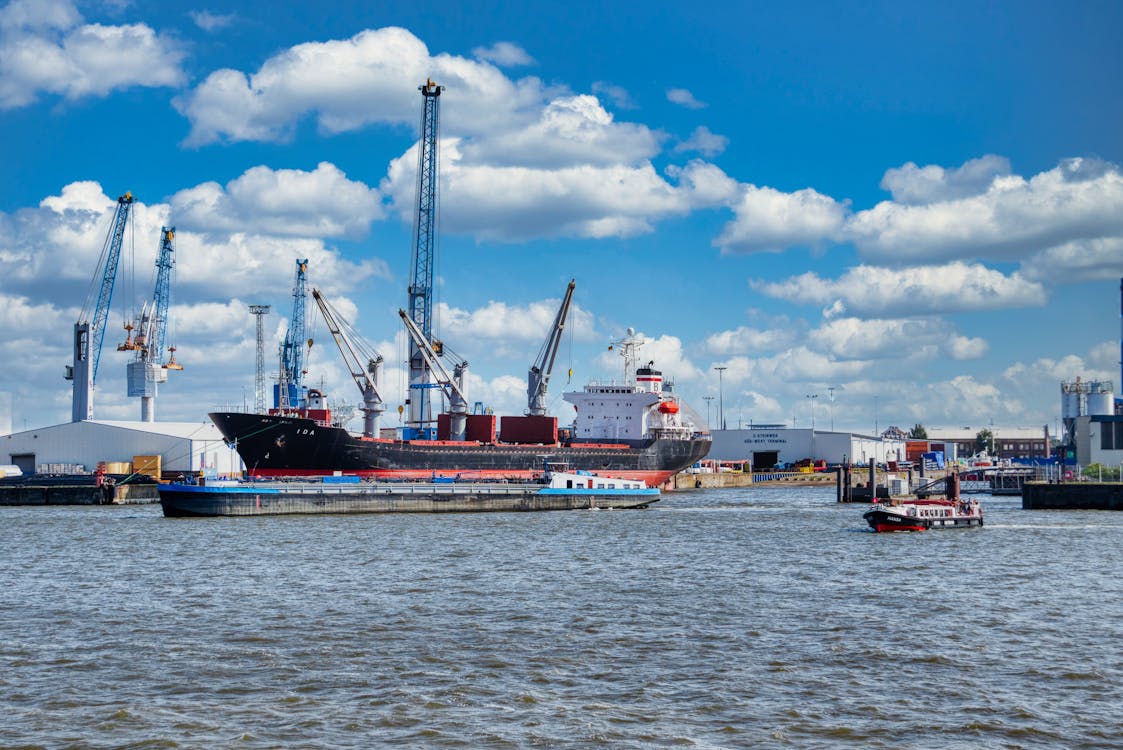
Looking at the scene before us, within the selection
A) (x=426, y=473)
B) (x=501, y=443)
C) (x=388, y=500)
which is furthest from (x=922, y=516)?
(x=501, y=443)

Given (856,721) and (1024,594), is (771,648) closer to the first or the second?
(856,721)

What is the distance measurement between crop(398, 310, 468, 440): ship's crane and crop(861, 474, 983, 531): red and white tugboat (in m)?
43.3

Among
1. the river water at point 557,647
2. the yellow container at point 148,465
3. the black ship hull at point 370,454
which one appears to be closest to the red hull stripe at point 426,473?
the black ship hull at point 370,454

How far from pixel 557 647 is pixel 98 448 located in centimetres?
8855

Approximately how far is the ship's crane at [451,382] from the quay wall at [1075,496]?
43967mm

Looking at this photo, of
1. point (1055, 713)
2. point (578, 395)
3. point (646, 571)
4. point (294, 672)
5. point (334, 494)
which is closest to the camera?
point (1055, 713)

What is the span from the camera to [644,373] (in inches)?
4178

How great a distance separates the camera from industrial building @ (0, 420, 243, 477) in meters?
100

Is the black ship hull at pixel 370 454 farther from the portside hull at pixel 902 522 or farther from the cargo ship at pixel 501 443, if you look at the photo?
the portside hull at pixel 902 522

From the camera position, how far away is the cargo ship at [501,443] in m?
73.3

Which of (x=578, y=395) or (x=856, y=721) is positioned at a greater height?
(x=578, y=395)

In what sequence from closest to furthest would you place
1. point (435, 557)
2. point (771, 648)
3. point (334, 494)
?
point (771, 648), point (435, 557), point (334, 494)

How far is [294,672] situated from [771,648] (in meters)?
9.45

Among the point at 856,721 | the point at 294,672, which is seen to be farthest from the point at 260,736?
the point at 856,721
